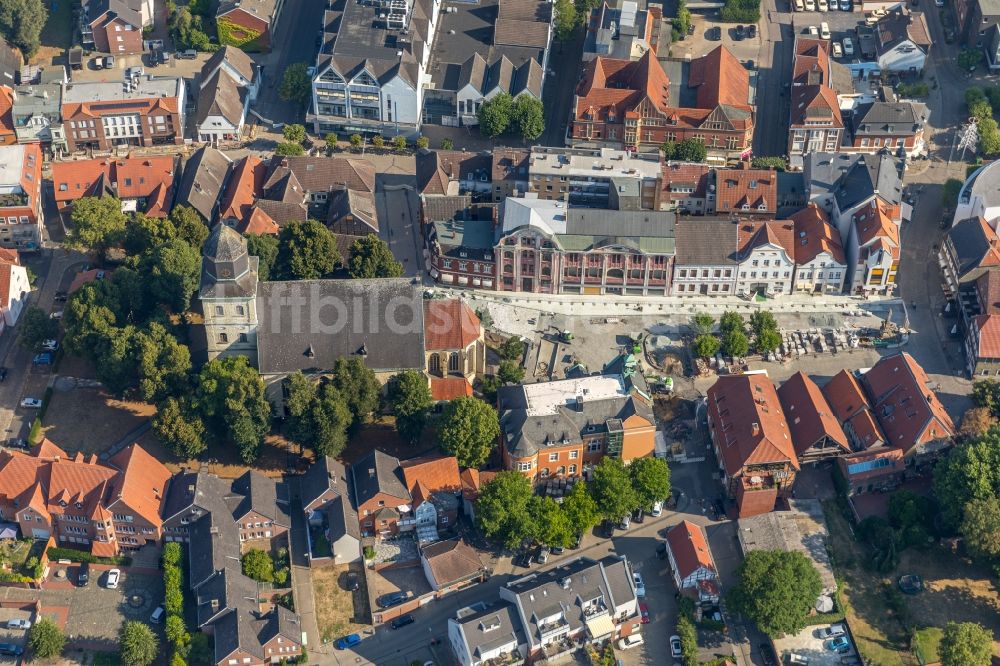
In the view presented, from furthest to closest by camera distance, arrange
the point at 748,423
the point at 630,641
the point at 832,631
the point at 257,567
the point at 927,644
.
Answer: the point at 748,423 < the point at 257,567 < the point at 832,631 < the point at 630,641 < the point at 927,644

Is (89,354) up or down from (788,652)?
up

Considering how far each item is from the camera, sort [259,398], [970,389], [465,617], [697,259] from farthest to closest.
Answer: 1. [697,259]
2. [970,389]
3. [259,398]
4. [465,617]

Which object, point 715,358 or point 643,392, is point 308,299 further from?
point 715,358

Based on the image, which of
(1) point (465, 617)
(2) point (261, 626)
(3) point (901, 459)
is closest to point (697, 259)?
(3) point (901, 459)

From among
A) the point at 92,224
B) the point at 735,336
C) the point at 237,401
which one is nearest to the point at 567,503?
the point at 735,336

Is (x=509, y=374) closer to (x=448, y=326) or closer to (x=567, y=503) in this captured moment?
(x=448, y=326)

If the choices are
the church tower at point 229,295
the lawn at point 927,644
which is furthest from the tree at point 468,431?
the lawn at point 927,644

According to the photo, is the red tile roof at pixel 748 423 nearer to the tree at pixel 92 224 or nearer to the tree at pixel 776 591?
the tree at pixel 776 591
